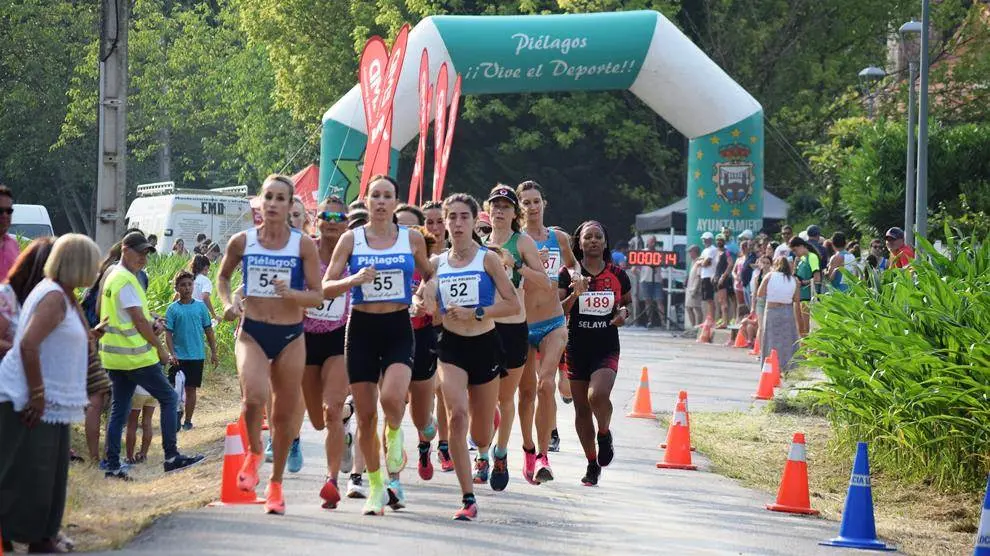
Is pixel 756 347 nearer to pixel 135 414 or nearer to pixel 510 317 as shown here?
pixel 135 414

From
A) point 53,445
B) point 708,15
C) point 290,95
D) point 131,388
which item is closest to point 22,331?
point 53,445

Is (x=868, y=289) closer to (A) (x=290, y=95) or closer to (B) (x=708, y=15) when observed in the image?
(B) (x=708, y=15)

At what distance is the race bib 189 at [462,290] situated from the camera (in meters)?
10.4

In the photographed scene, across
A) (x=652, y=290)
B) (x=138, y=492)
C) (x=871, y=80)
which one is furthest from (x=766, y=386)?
(x=652, y=290)

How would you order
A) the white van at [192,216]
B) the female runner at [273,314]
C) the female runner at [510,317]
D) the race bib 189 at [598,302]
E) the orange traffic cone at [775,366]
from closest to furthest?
the female runner at [273,314], the female runner at [510,317], the race bib 189 at [598,302], the orange traffic cone at [775,366], the white van at [192,216]

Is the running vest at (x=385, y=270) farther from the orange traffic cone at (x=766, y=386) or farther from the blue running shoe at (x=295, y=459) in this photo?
the orange traffic cone at (x=766, y=386)

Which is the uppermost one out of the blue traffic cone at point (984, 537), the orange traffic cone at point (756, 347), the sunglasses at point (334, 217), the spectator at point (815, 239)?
the spectator at point (815, 239)

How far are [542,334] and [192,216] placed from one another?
2356cm

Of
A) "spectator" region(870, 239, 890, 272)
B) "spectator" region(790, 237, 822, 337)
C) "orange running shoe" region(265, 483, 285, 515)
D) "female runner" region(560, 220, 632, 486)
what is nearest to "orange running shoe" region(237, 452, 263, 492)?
"orange running shoe" region(265, 483, 285, 515)

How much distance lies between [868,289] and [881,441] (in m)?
2.49

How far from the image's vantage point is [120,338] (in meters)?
13.2

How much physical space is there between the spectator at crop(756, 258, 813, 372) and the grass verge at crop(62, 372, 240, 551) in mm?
6943

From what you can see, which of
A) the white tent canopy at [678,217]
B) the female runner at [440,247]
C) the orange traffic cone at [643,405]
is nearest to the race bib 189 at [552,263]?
the female runner at [440,247]

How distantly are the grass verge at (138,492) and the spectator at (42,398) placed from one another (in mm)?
398
